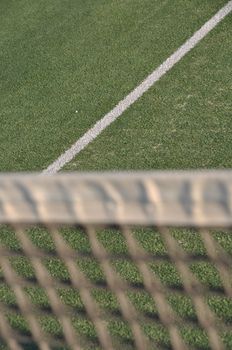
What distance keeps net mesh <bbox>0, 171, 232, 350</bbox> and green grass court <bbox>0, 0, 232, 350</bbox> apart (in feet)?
0.05

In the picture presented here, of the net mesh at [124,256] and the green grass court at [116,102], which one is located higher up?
the net mesh at [124,256]

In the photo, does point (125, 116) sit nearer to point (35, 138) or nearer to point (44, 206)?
point (35, 138)

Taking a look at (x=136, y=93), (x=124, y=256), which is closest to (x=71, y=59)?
(x=136, y=93)

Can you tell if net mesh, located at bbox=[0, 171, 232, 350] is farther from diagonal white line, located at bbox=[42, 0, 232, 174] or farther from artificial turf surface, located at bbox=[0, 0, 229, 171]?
artificial turf surface, located at bbox=[0, 0, 229, 171]

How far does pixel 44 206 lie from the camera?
7.91 feet

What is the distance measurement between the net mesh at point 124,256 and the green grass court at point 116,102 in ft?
0.05

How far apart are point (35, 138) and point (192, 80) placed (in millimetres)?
1320

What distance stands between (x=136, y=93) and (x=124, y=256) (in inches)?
163

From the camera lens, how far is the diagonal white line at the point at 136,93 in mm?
6047

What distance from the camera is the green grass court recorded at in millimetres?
4496

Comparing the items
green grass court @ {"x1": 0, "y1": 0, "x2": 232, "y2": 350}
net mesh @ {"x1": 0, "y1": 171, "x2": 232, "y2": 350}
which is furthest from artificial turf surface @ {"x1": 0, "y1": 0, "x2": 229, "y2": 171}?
net mesh @ {"x1": 0, "y1": 171, "x2": 232, "y2": 350}

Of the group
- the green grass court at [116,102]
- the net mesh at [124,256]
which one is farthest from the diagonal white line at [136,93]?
the net mesh at [124,256]

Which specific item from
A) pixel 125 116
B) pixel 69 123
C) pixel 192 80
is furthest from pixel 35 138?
pixel 192 80

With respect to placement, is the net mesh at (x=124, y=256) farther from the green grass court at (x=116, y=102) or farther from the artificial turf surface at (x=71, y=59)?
the artificial turf surface at (x=71, y=59)
